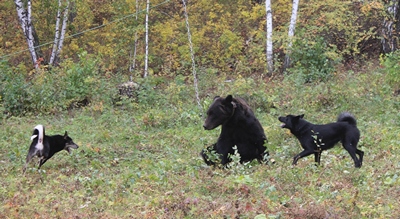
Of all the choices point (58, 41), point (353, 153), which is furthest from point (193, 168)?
point (58, 41)

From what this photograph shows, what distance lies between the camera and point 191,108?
15.8 meters

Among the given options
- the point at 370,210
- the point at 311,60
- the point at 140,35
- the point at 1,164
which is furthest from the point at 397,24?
the point at 370,210

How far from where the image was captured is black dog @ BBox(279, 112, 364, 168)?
8023mm

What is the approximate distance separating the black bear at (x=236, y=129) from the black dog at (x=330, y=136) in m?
0.61

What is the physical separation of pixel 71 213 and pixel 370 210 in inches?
114

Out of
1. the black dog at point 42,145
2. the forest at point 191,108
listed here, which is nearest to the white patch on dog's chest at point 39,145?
the black dog at point 42,145

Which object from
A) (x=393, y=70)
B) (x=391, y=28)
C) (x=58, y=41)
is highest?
(x=58, y=41)

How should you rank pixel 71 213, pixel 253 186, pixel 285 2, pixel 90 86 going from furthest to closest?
1. pixel 285 2
2. pixel 90 86
3. pixel 253 186
4. pixel 71 213

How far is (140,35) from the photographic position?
82.6ft

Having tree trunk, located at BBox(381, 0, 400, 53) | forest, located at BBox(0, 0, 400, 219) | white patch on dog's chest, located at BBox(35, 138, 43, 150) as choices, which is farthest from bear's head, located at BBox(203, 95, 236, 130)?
tree trunk, located at BBox(381, 0, 400, 53)

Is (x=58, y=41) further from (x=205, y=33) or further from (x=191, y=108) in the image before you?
(x=191, y=108)

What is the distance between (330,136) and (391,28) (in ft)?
44.0

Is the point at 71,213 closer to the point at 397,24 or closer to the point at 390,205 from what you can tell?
the point at 390,205

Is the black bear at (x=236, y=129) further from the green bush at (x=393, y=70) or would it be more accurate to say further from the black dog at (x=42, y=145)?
the green bush at (x=393, y=70)
